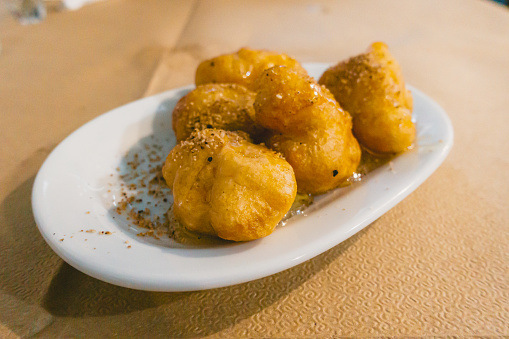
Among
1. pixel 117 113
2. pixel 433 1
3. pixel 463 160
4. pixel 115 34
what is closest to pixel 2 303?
pixel 117 113

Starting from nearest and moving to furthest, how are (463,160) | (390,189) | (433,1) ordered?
(390,189), (463,160), (433,1)

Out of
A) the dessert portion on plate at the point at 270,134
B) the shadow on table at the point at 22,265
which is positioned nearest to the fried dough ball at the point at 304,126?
the dessert portion on plate at the point at 270,134

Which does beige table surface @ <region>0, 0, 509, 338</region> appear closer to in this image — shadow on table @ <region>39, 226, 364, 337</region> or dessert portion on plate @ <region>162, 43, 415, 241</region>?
shadow on table @ <region>39, 226, 364, 337</region>

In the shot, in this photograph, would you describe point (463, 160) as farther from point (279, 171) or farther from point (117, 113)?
point (117, 113)

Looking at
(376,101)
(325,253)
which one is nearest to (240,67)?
(376,101)

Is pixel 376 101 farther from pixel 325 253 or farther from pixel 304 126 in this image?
pixel 325 253
